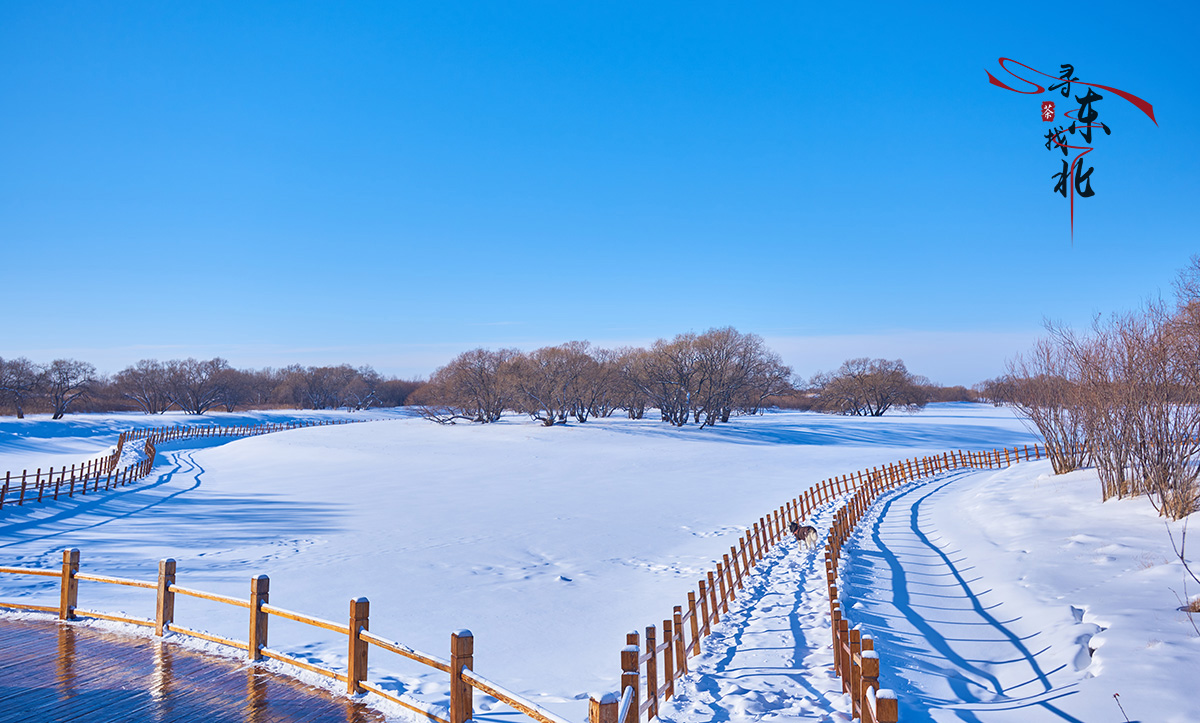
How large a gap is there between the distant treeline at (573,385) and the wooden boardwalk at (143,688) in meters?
48.8

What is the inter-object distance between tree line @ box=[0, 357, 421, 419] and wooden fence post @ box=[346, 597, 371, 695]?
81.0 m

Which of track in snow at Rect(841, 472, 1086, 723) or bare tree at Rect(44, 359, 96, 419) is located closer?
track in snow at Rect(841, 472, 1086, 723)

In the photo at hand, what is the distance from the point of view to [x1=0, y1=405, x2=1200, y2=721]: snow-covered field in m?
8.63

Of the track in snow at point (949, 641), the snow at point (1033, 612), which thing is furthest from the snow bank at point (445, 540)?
the snow at point (1033, 612)

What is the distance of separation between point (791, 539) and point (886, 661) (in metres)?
9.92

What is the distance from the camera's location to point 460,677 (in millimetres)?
5840

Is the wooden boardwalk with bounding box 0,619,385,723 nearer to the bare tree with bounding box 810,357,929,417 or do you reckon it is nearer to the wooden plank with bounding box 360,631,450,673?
the wooden plank with bounding box 360,631,450,673

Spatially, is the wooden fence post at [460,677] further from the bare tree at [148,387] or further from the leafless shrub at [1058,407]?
the bare tree at [148,387]

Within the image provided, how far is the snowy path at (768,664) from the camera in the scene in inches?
285

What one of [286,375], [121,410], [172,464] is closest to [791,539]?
[172,464]

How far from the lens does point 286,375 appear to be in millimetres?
127812

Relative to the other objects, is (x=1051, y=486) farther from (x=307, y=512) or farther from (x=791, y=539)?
(x=307, y=512)

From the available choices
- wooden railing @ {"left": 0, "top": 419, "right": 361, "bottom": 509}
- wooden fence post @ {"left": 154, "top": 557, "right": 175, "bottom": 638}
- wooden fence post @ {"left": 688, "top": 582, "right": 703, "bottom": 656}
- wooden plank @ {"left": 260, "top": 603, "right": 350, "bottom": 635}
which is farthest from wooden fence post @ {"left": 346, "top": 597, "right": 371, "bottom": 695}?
wooden railing @ {"left": 0, "top": 419, "right": 361, "bottom": 509}

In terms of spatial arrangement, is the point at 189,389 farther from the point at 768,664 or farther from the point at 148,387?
the point at 768,664
